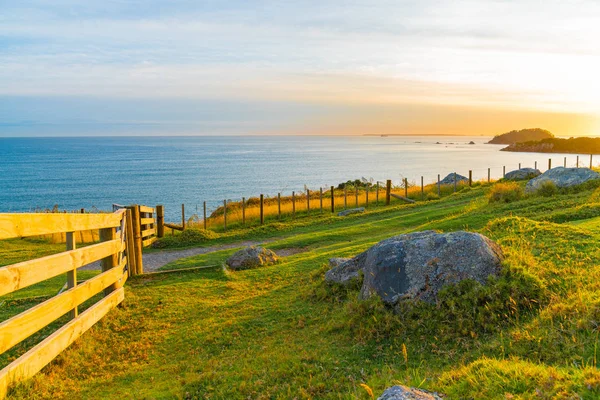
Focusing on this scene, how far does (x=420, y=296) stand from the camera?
6652mm

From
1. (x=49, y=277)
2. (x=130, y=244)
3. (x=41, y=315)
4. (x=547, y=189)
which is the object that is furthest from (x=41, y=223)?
(x=547, y=189)

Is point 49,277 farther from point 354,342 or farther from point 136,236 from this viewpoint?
point 136,236

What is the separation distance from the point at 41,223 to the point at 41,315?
1050mm

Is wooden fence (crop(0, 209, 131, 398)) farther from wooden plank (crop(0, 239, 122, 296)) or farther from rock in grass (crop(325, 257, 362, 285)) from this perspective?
rock in grass (crop(325, 257, 362, 285))

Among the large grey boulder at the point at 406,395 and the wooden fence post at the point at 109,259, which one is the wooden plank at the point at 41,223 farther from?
the large grey boulder at the point at 406,395

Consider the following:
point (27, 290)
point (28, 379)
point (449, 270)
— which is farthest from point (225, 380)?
point (27, 290)

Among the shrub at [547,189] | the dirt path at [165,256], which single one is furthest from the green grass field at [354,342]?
the shrub at [547,189]

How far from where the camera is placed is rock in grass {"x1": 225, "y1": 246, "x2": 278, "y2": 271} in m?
13.0

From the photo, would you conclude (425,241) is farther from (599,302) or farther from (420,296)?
(599,302)

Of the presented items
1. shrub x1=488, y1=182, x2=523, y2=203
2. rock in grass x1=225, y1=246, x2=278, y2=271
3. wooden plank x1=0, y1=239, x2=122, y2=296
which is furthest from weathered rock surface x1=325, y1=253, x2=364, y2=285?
shrub x1=488, y1=182, x2=523, y2=203

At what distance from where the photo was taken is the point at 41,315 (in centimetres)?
548

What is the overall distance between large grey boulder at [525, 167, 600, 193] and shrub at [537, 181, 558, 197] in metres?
0.16

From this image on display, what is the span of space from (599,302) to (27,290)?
1189 centimetres

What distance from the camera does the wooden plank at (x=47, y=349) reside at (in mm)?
4914
